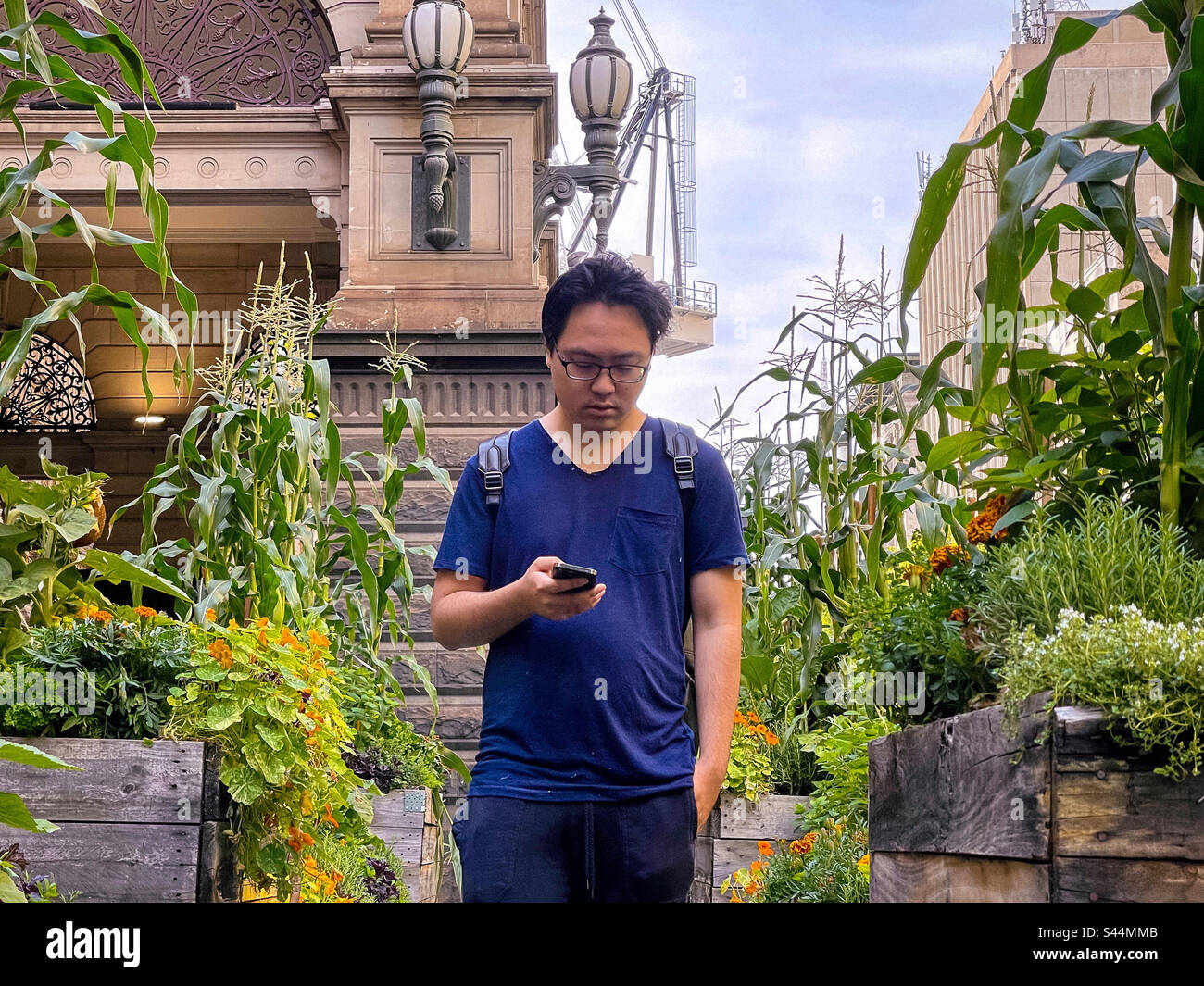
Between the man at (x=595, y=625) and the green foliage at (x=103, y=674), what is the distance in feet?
4.73

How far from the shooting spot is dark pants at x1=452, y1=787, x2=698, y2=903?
2.06 metres

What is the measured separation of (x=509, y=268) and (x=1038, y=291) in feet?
83.5

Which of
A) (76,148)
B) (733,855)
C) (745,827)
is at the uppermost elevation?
(76,148)

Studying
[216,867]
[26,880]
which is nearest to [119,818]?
[216,867]

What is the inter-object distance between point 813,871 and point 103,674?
2254mm

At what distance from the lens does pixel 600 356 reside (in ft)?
7.40

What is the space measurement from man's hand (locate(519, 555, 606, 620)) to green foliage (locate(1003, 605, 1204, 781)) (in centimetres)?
66

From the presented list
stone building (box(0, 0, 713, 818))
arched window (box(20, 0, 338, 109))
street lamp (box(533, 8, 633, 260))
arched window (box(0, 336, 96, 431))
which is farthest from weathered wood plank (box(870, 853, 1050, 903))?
arched window (box(0, 336, 96, 431))

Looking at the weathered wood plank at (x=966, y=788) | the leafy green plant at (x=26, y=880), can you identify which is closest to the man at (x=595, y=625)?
the weathered wood plank at (x=966, y=788)

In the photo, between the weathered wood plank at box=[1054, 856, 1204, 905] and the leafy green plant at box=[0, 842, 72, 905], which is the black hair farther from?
the leafy green plant at box=[0, 842, 72, 905]

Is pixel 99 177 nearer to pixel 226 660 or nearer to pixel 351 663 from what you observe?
pixel 351 663

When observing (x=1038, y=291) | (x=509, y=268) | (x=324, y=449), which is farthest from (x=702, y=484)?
(x=1038, y=291)

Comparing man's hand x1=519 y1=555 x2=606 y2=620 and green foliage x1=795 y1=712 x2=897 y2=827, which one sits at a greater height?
man's hand x1=519 y1=555 x2=606 y2=620

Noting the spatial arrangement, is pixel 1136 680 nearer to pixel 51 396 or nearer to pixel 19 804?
pixel 19 804
